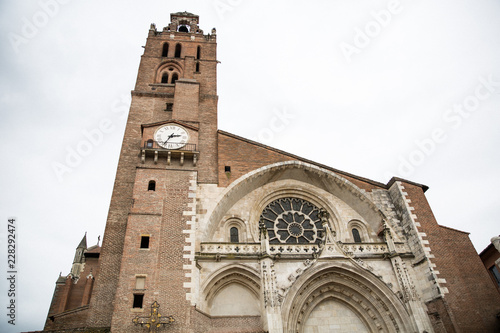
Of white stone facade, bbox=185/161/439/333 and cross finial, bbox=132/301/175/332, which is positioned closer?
cross finial, bbox=132/301/175/332

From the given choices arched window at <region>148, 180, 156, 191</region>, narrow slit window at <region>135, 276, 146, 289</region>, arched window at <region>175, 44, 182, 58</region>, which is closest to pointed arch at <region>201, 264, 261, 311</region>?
narrow slit window at <region>135, 276, 146, 289</region>

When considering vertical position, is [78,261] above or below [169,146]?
above

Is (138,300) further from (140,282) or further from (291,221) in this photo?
(291,221)

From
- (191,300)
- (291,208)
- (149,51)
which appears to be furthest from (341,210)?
(149,51)

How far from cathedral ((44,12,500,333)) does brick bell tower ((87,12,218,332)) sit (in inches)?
2.0

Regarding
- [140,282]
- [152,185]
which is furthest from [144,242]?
[152,185]

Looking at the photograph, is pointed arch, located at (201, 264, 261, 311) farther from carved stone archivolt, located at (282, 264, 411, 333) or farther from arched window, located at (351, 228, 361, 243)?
arched window, located at (351, 228, 361, 243)

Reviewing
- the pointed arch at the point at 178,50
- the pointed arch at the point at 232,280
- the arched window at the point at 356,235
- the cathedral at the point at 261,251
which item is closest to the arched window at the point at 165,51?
the pointed arch at the point at 178,50

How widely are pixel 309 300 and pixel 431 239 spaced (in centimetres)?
626

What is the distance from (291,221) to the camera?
17.5 metres

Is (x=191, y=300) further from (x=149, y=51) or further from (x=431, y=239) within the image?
(x=149, y=51)

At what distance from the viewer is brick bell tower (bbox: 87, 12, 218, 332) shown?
12672 mm

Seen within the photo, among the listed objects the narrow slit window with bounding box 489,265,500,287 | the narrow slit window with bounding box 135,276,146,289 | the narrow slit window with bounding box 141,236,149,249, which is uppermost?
the narrow slit window with bounding box 141,236,149,249

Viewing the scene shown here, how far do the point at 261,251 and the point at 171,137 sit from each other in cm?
725
